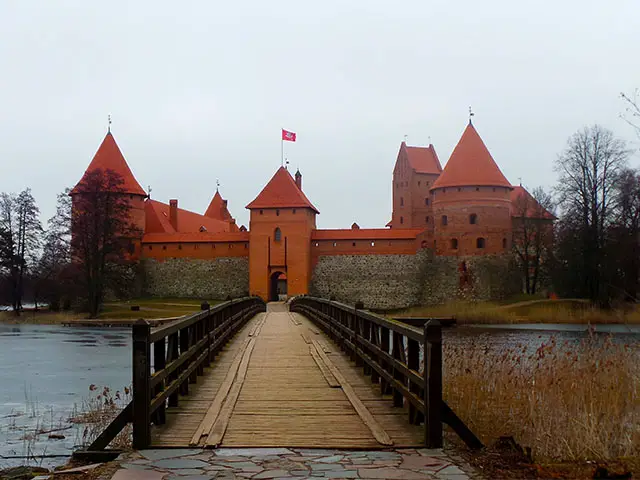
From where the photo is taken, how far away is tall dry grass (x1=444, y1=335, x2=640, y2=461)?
526 cm

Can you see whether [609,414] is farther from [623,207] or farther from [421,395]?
[623,207]

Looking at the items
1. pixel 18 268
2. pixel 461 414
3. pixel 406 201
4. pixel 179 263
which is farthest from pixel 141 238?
pixel 461 414

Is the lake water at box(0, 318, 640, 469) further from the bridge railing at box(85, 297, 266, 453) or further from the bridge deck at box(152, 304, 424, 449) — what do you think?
the bridge deck at box(152, 304, 424, 449)

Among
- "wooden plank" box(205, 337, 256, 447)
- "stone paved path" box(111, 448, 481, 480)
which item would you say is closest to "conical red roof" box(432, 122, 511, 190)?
"wooden plank" box(205, 337, 256, 447)

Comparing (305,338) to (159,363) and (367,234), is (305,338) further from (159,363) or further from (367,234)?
(367,234)

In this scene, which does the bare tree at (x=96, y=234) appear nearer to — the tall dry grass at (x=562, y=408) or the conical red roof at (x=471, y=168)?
the conical red roof at (x=471, y=168)

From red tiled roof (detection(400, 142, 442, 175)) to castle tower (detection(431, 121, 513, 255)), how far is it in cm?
1227

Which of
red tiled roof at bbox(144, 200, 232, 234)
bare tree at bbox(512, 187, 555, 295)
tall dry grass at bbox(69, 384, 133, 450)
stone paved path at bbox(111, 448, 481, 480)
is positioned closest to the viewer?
stone paved path at bbox(111, 448, 481, 480)

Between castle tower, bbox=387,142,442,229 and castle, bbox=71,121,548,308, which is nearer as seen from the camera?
castle, bbox=71,121,548,308

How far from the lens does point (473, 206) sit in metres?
40.1

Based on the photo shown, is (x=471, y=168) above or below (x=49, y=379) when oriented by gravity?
above

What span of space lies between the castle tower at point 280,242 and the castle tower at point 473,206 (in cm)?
760

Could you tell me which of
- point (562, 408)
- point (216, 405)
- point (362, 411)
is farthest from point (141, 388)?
point (562, 408)

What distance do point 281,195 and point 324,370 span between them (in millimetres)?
34582
